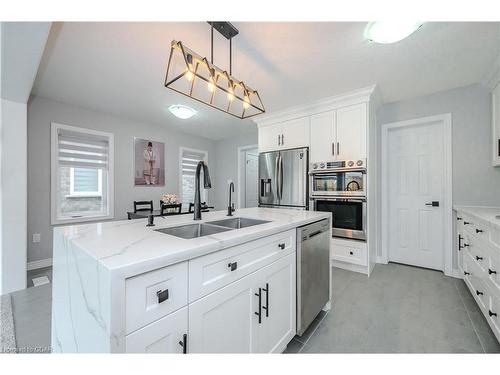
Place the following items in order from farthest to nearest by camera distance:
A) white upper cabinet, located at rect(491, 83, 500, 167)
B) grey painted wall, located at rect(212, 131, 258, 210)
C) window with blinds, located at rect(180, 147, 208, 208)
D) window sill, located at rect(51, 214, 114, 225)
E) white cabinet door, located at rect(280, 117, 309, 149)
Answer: grey painted wall, located at rect(212, 131, 258, 210)
window with blinds, located at rect(180, 147, 208, 208)
white cabinet door, located at rect(280, 117, 309, 149)
window sill, located at rect(51, 214, 114, 225)
white upper cabinet, located at rect(491, 83, 500, 167)

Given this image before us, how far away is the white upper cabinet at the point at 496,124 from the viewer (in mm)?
2332

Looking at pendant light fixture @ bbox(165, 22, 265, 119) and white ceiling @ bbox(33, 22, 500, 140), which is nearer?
pendant light fixture @ bbox(165, 22, 265, 119)

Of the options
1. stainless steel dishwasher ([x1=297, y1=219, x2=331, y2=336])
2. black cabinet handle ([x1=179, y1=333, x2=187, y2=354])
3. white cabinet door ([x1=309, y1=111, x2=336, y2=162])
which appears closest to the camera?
black cabinet handle ([x1=179, y1=333, x2=187, y2=354])

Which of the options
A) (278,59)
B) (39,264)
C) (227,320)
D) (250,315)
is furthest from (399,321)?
(39,264)

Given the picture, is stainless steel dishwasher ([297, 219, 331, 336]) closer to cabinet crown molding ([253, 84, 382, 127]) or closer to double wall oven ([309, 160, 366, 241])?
double wall oven ([309, 160, 366, 241])

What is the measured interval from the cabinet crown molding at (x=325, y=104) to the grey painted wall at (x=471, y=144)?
0.84m

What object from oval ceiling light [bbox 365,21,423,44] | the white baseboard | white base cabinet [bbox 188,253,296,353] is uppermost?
oval ceiling light [bbox 365,21,423,44]

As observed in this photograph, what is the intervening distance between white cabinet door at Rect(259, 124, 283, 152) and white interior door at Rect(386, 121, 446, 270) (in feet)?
5.44

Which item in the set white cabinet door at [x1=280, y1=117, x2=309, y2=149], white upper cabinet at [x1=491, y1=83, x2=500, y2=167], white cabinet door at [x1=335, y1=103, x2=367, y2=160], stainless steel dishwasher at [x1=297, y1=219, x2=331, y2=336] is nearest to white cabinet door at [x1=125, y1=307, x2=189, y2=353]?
stainless steel dishwasher at [x1=297, y1=219, x2=331, y2=336]

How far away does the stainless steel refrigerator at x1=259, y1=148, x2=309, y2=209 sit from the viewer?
3.32 meters

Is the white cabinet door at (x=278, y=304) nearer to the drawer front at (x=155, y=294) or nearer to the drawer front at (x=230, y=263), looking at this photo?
the drawer front at (x=230, y=263)

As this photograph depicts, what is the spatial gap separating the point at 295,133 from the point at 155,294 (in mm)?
3179

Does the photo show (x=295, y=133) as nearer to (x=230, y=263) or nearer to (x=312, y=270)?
(x=312, y=270)

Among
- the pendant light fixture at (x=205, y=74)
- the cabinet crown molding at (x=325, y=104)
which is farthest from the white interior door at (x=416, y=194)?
the pendant light fixture at (x=205, y=74)
